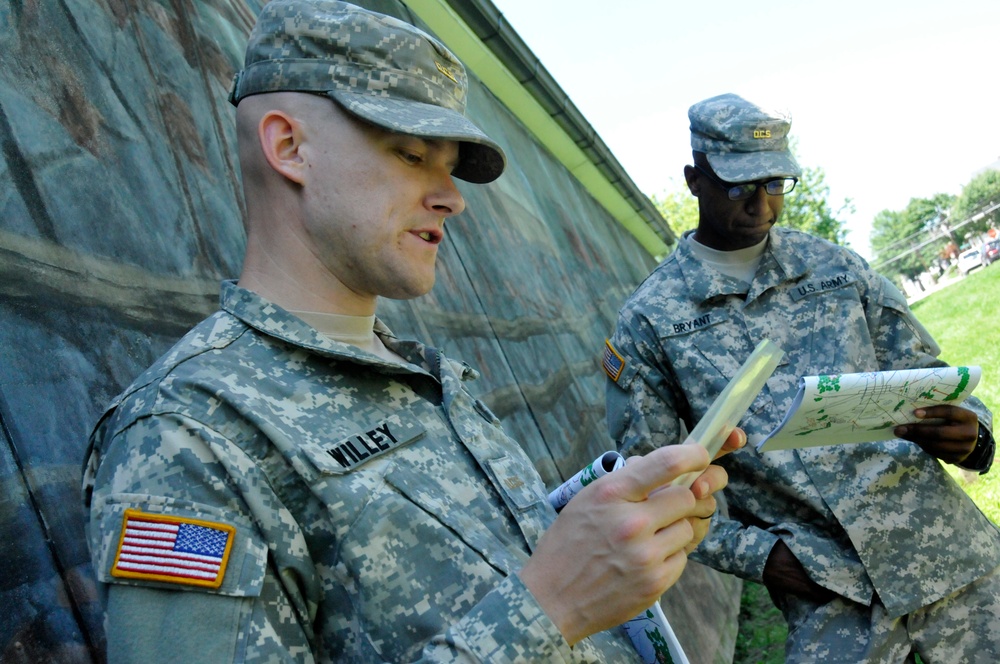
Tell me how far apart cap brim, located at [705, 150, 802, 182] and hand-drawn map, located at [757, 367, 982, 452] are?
87 cm

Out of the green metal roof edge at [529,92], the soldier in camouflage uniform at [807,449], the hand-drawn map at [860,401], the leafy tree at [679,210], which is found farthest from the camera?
the leafy tree at [679,210]

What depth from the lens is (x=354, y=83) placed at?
4.47ft

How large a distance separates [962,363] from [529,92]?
6633mm

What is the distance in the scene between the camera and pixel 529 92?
299 inches

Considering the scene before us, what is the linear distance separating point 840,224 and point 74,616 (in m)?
35.9

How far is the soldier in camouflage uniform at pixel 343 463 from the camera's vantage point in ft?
3.26

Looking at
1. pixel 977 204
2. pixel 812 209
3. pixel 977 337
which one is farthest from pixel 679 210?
pixel 977 204

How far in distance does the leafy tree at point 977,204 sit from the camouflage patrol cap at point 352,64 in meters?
64.2

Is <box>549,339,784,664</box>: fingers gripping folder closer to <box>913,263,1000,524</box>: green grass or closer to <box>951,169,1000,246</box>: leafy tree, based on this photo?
<box>913,263,1000,524</box>: green grass

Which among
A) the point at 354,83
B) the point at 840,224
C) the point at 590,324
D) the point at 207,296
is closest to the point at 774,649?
the point at 590,324

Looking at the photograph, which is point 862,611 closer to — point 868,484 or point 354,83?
point 868,484

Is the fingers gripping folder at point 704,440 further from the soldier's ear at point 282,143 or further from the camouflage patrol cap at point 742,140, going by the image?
the camouflage patrol cap at point 742,140

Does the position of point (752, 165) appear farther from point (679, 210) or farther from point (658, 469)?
point (679, 210)

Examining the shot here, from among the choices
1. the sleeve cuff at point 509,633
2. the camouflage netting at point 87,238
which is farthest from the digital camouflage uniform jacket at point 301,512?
the camouflage netting at point 87,238
